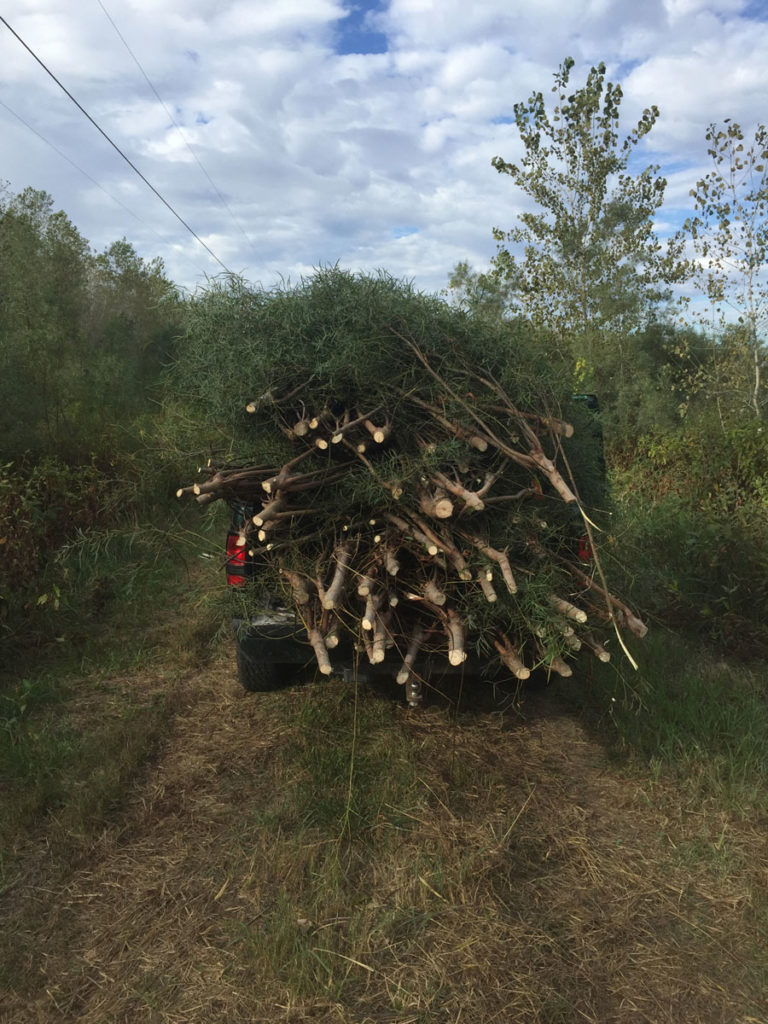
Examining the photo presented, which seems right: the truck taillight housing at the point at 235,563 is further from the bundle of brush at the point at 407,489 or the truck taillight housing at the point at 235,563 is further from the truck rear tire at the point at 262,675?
the truck rear tire at the point at 262,675

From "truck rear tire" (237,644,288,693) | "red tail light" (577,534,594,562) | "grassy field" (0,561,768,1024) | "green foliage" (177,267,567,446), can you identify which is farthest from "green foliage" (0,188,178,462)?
"red tail light" (577,534,594,562)

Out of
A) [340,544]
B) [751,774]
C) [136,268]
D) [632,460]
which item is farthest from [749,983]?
[136,268]

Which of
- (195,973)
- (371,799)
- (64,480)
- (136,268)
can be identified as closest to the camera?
(195,973)

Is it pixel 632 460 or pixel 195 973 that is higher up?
pixel 632 460

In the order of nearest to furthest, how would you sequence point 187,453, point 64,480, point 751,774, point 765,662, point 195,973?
point 195,973, point 751,774, point 187,453, point 765,662, point 64,480

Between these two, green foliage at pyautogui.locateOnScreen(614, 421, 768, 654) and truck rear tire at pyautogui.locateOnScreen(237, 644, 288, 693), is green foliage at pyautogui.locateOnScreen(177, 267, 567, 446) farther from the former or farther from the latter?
green foliage at pyautogui.locateOnScreen(614, 421, 768, 654)

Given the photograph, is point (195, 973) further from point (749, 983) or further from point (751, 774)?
point (751, 774)

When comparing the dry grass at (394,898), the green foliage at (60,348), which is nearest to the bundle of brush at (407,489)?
the dry grass at (394,898)

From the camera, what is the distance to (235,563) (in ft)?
12.2

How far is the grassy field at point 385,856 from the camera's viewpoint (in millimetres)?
2357

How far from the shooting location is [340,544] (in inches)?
131

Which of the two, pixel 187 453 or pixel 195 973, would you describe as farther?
pixel 187 453

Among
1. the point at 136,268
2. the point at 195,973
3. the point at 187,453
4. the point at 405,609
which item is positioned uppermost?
the point at 136,268

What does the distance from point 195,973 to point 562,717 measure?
2.61 metres
